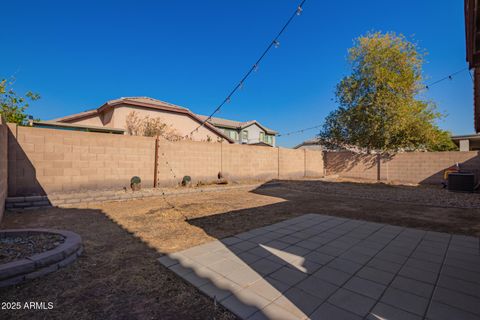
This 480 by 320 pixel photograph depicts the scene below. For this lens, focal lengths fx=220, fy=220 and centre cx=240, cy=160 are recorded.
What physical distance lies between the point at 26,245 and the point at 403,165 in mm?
16687

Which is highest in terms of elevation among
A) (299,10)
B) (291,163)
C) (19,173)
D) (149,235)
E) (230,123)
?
(230,123)

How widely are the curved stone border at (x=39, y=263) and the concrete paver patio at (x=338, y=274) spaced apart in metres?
1.14

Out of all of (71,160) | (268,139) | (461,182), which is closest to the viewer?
(71,160)

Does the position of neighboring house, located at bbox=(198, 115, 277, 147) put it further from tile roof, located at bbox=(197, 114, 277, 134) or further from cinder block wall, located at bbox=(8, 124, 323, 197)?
cinder block wall, located at bbox=(8, 124, 323, 197)

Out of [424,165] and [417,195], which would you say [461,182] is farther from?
[424,165]

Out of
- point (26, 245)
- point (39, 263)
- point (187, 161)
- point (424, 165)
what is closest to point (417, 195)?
point (424, 165)

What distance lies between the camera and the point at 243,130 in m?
25.0

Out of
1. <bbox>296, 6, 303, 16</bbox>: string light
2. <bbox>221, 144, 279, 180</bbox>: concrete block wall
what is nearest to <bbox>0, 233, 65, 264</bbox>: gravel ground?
<bbox>296, 6, 303, 16</bbox>: string light

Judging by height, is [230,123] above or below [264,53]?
above

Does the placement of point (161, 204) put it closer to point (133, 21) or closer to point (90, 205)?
point (90, 205)

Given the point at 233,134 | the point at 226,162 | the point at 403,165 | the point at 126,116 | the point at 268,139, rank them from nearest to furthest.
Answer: the point at 226,162 < the point at 403,165 < the point at 126,116 < the point at 233,134 < the point at 268,139

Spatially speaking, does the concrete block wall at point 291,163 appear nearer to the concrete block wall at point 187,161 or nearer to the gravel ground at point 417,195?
the gravel ground at point 417,195

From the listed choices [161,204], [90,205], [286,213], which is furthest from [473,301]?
[90,205]

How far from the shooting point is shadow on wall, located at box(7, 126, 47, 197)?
585cm
